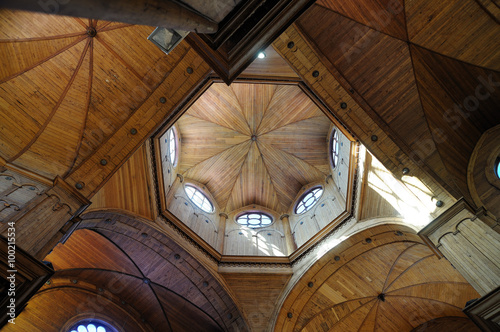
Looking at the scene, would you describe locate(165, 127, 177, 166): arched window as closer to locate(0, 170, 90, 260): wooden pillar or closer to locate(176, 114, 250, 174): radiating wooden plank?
locate(176, 114, 250, 174): radiating wooden plank

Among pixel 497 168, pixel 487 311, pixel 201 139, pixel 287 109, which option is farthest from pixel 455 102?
pixel 201 139

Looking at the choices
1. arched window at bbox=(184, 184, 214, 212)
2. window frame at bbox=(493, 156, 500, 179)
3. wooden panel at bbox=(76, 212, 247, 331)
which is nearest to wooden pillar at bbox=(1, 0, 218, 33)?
window frame at bbox=(493, 156, 500, 179)

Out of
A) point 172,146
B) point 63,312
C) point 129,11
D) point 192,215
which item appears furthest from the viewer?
point 172,146

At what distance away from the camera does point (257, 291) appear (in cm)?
1133

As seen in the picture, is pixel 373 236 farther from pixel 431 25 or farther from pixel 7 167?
pixel 7 167

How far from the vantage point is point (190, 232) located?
1134cm

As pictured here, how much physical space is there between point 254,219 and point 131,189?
7.11 meters

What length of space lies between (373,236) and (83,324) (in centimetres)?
941

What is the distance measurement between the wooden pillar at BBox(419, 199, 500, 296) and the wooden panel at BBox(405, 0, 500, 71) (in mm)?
3585

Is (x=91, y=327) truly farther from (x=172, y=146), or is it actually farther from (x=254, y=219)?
(x=254, y=219)

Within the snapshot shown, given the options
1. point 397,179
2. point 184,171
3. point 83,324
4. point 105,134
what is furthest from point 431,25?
point 83,324

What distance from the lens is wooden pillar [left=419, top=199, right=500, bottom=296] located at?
5758 mm

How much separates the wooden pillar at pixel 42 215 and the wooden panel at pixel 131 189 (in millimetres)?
1818

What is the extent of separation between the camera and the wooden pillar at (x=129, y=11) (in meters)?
1.89
